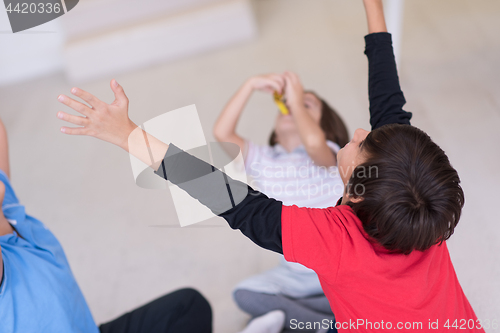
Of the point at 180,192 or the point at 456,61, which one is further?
the point at 456,61

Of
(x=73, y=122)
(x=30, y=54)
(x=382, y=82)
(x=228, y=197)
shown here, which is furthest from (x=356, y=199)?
(x=30, y=54)

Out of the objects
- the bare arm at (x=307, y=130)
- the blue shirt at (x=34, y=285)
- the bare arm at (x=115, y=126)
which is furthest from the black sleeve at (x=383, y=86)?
the blue shirt at (x=34, y=285)

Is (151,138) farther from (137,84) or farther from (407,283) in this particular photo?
(137,84)

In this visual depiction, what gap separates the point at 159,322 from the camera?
2.95 ft

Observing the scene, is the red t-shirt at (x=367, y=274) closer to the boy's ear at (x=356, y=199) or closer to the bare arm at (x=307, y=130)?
the boy's ear at (x=356, y=199)

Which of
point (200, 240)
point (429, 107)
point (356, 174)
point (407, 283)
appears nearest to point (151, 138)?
point (356, 174)

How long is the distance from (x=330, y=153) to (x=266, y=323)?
45 cm

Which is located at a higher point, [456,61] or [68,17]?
[68,17]

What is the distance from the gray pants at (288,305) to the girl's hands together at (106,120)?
658 mm

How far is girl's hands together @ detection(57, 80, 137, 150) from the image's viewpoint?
1.72ft

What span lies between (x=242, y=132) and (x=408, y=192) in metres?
1.24

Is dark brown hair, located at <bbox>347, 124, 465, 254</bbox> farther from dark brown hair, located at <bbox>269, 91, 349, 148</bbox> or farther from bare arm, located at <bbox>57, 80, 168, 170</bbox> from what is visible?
dark brown hair, located at <bbox>269, 91, 349, 148</bbox>

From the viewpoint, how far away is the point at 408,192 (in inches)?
21.7

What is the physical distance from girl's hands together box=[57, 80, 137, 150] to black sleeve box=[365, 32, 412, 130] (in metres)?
0.44
